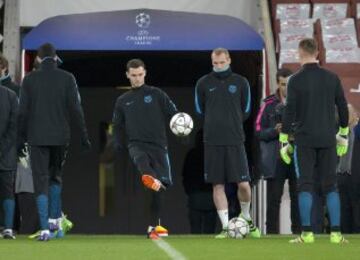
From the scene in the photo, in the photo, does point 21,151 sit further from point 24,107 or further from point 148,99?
point 148,99

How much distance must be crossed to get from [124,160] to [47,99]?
9904mm

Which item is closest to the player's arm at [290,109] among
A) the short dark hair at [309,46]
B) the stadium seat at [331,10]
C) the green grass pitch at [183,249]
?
the short dark hair at [309,46]

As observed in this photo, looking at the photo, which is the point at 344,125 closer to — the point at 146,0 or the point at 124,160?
the point at 146,0

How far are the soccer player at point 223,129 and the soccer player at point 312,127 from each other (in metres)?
1.19

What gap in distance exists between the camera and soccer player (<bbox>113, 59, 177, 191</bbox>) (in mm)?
13672

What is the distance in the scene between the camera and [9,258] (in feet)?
34.4

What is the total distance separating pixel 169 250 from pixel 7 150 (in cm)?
318

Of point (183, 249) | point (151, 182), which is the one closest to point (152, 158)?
point (151, 182)

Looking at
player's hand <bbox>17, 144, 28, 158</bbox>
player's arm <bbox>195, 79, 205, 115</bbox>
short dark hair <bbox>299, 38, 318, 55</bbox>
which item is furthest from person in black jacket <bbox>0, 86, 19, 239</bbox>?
short dark hair <bbox>299, 38, 318, 55</bbox>

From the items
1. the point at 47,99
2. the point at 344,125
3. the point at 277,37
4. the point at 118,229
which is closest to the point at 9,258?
the point at 47,99

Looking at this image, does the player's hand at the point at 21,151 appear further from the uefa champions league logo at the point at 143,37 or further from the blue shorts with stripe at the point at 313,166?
the uefa champions league logo at the point at 143,37

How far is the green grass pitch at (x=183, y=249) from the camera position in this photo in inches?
419

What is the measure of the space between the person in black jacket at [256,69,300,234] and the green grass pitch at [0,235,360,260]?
1.66 m

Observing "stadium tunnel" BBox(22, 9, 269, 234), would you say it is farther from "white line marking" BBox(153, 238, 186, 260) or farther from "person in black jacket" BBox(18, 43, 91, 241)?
"white line marking" BBox(153, 238, 186, 260)
